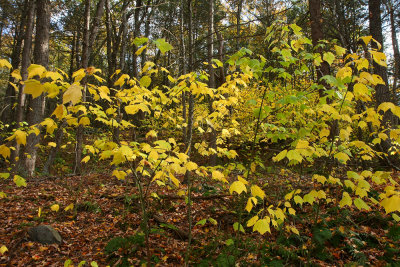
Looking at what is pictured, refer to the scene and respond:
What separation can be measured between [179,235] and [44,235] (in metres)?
2.15

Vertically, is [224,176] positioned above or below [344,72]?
below

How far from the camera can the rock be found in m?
3.78

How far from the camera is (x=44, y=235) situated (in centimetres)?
382

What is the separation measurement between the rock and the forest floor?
8cm

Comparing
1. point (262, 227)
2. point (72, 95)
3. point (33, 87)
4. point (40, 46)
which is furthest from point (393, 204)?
point (40, 46)

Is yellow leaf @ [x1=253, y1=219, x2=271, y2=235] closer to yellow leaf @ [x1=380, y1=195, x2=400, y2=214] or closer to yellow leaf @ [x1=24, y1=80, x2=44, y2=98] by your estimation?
yellow leaf @ [x1=380, y1=195, x2=400, y2=214]

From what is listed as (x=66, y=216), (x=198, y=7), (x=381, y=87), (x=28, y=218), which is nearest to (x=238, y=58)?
(x=66, y=216)

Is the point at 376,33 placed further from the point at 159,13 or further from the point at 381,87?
the point at 159,13

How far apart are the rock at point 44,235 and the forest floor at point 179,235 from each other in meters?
0.08

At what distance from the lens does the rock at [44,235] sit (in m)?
3.78

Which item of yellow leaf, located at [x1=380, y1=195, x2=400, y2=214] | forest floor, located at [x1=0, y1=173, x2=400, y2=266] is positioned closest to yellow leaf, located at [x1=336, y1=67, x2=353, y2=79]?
yellow leaf, located at [x1=380, y1=195, x2=400, y2=214]

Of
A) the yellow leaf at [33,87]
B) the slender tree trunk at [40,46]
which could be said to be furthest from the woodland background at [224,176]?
the slender tree trunk at [40,46]

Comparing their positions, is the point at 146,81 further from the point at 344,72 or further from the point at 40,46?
the point at 40,46

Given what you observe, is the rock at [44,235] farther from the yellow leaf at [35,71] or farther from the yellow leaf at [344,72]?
the yellow leaf at [344,72]
